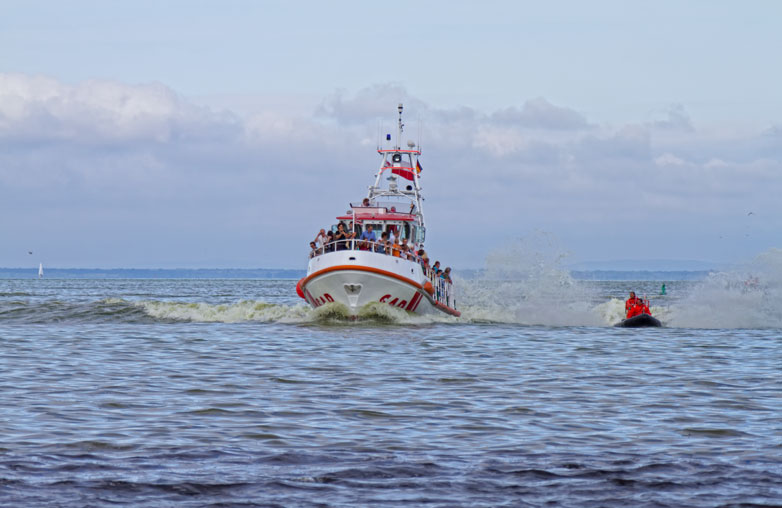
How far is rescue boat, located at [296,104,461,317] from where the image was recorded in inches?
1141

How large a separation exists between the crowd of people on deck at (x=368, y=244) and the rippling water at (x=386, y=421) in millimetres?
4099

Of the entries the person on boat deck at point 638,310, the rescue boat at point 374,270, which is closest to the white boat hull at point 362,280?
the rescue boat at point 374,270

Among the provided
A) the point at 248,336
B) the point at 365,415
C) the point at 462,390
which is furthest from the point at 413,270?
the point at 365,415

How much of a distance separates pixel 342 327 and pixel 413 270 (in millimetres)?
3204

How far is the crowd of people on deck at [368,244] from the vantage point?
1161 inches

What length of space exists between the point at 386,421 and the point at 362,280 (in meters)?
16.4

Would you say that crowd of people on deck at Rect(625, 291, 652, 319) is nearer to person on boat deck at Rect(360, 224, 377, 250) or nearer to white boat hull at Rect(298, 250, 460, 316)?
white boat hull at Rect(298, 250, 460, 316)

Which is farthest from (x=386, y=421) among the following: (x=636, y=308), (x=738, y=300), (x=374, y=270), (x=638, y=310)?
(x=738, y=300)

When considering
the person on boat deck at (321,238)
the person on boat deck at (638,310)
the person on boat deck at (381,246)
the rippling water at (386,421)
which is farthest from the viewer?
the person on boat deck at (638,310)

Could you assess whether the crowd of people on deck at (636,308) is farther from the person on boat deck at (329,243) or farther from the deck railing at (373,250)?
the person on boat deck at (329,243)

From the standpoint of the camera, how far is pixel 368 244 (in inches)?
1161

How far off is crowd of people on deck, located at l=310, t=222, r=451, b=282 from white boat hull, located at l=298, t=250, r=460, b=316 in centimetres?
34

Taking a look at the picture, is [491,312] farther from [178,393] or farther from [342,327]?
[178,393]

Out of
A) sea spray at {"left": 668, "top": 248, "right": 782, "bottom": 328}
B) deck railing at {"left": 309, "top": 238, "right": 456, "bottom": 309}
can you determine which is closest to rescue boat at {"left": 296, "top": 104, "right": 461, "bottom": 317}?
deck railing at {"left": 309, "top": 238, "right": 456, "bottom": 309}
